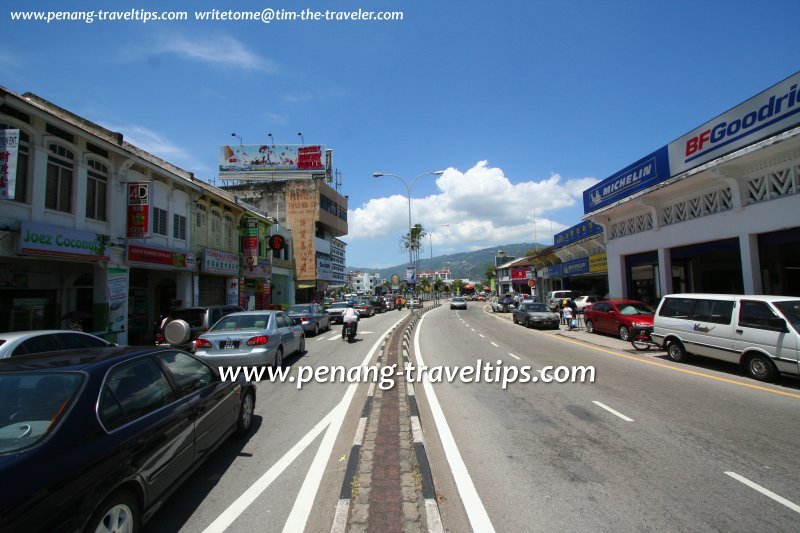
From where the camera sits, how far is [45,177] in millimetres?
12836

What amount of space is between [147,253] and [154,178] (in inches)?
160

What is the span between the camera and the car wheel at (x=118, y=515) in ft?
8.94

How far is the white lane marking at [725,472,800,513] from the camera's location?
3709mm

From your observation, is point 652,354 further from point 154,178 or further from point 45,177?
point 154,178

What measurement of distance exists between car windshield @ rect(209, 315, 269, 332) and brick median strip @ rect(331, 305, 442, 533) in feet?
16.0

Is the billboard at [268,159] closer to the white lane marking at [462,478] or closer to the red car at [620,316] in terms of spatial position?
the red car at [620,316]

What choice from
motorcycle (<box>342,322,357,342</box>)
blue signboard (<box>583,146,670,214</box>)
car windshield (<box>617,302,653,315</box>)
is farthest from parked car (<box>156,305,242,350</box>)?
blue signboard (<box>583,146,670,214</box>)

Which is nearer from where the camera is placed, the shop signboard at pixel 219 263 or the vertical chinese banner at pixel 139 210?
the vertical chinese banner at pixel 139 210

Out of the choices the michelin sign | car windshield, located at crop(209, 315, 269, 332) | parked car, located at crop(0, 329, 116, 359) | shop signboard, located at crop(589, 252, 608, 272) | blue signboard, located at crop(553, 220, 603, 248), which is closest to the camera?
parked car, located at crop(0, 329, 116, 359)

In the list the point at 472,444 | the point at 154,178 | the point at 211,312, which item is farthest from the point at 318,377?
the point at 154,178

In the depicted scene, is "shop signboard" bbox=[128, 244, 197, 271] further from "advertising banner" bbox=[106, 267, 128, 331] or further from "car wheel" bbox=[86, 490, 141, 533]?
"car wheel" bbox=[86, 490, 141, 533]

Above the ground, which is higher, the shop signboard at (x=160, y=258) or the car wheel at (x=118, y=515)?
the shop signboard at (x=160, y=258)

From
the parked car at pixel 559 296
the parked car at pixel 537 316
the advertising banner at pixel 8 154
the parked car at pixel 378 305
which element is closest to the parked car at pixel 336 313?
the parked car at pixel 537 316

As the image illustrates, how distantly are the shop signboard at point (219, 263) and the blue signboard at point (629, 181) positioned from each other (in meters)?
22.4
